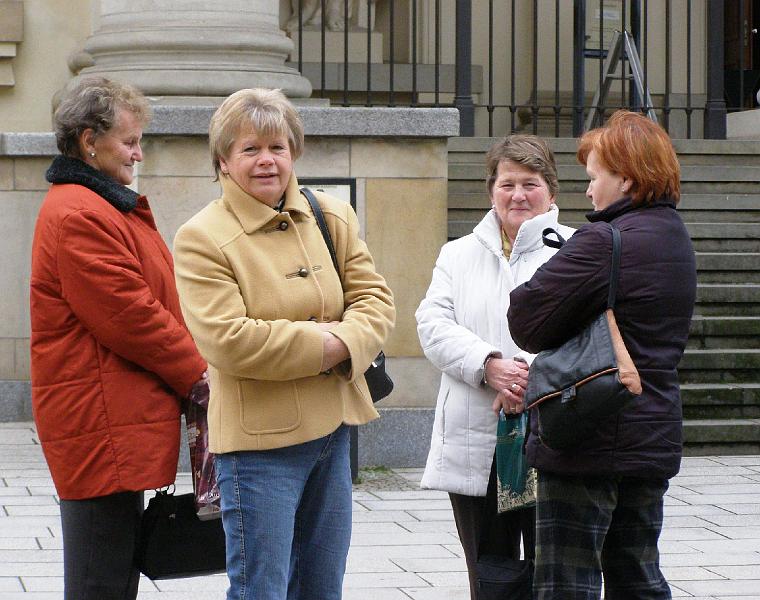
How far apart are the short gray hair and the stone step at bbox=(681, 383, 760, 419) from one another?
5481mm

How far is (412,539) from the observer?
636cm

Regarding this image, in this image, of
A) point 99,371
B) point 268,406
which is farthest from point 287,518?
point 99,371

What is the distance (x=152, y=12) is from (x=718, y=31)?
213 inches

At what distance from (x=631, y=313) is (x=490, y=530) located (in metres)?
1.08

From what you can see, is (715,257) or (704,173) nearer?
(715,257)

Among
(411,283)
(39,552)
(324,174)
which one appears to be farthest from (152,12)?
(39,552)

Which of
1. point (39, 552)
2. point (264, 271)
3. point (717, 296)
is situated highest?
point (264, 271)

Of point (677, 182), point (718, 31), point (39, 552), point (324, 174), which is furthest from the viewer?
point (718, 31)

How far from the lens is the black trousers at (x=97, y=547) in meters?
3.87

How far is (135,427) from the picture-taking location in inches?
152

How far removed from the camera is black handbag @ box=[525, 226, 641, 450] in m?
3.56

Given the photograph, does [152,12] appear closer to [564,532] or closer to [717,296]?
[717,296]

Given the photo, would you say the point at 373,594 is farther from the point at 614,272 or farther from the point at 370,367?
the point at 614,272

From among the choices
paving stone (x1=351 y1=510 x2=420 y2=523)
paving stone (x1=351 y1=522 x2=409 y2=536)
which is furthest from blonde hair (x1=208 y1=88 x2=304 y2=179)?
paving stone (x1=351 y1=510 x2=420 y2=523)
